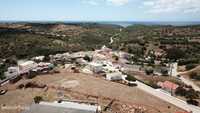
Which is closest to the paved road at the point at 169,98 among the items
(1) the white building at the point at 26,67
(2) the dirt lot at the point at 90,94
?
(2) the dirt lot at the point at 90,94

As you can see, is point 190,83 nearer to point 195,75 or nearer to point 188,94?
point 195,75

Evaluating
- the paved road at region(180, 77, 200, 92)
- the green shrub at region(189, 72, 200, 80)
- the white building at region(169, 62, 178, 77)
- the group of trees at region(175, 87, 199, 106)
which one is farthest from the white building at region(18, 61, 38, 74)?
the green shrub at region(189, 72, 200, 80)

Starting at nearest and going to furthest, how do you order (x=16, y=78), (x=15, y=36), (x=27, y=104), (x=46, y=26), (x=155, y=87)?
(x=27, y=104) → (x=155, y=87) → (x=16, y=78) → (x=15, y=36) → (x=46, y=26)

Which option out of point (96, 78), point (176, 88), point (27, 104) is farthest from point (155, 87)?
point (27, 104)

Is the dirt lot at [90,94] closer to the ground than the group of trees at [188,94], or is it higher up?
higher up

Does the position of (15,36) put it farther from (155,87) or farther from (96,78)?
(155,87)

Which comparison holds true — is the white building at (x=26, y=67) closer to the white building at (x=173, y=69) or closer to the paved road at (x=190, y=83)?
the white building at (x=173, y=69)

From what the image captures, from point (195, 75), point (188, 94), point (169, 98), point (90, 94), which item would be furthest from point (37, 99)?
point (195, 75)

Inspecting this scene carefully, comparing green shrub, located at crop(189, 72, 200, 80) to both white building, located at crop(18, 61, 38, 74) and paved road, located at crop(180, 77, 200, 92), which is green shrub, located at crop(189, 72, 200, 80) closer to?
paved road, located at crop(180, 77, 200, 92)
